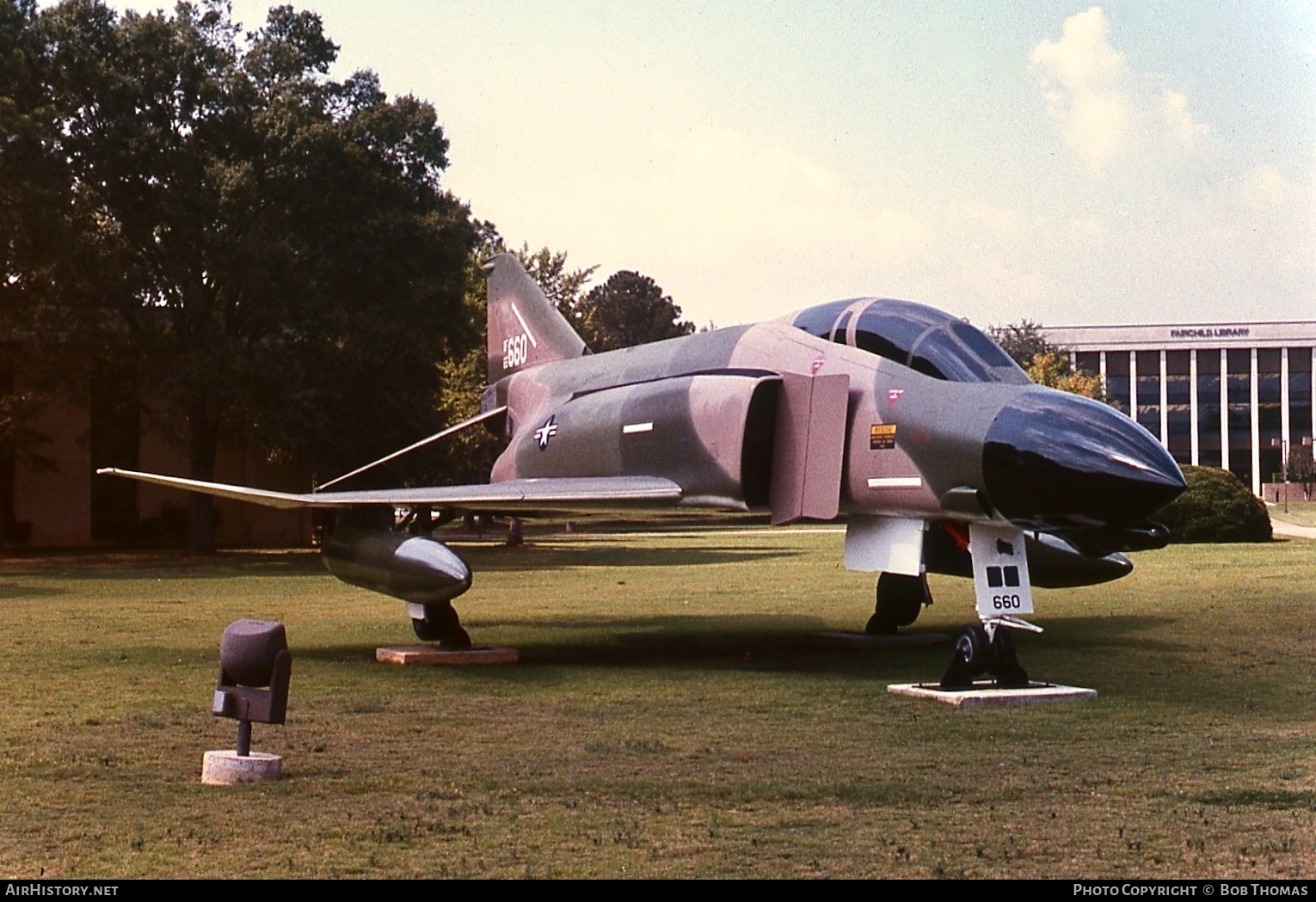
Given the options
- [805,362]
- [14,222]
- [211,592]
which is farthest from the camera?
[14,222]

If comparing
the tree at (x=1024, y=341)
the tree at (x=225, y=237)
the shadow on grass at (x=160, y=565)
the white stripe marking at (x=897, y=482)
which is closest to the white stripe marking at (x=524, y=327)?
the white stripe marking at (x=897, y=482)

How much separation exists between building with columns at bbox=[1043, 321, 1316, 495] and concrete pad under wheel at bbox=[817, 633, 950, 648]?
68.6 m

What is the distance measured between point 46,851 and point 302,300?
31.4 m

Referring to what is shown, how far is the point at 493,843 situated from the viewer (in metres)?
6.65

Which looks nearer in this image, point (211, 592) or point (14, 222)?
point (211, 592)

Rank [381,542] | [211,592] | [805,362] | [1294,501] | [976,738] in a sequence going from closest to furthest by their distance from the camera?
1. [976,738]
2. [805,362]
3. [381,542]
4. [211,592]
5. [1294,501]

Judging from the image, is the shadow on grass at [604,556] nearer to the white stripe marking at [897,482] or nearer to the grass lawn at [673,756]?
the grass lawn at [673,756]

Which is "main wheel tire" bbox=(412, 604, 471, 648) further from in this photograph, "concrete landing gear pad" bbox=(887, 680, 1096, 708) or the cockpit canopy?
"concrete landing gear pad" bbox=(887, 680, 1096, 708)

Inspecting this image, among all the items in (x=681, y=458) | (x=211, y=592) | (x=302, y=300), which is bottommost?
(x=211, y=592)

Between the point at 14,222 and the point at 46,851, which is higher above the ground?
the point at 14,222

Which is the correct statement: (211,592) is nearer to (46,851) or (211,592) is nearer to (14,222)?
(14,222)

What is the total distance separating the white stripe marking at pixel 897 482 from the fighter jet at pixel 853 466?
2cm

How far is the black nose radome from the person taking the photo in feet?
35.1

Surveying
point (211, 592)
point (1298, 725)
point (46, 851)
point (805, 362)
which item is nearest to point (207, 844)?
point (46, 851)
